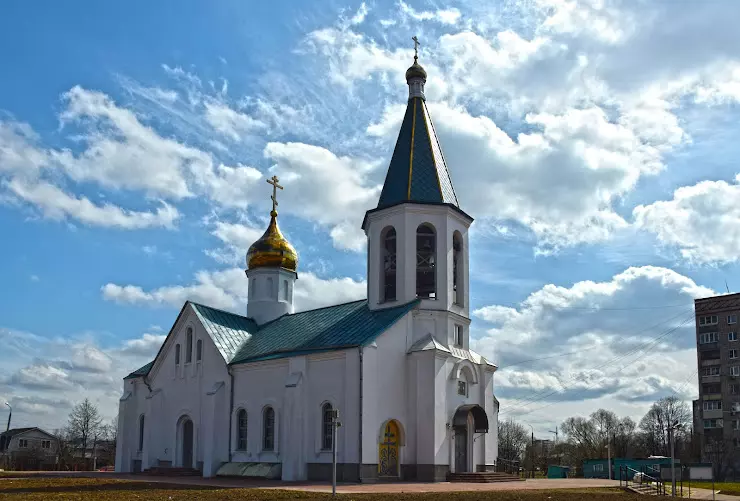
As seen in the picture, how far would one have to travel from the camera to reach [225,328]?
36.6 meters

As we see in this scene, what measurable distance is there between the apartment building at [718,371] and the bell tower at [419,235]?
136 feet

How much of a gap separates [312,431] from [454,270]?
30.4 ft

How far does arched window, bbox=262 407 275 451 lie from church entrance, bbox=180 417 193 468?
203 inches

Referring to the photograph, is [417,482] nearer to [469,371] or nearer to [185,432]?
[469,371]

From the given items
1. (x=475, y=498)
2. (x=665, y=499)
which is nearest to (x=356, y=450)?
(x=475, y=498)

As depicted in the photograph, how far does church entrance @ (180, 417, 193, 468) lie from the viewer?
3519 centimetres

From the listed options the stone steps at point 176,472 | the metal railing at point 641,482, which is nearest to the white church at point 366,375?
the stone steps at point 176,472

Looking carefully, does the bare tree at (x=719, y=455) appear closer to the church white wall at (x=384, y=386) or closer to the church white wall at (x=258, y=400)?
the church white wall at (x=384, y=386)

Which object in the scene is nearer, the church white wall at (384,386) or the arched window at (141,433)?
the church white wall at (384,386)

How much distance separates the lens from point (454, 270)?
32906mm

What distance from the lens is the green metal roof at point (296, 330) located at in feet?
98.9

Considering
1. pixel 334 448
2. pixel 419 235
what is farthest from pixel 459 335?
pixel 334 448

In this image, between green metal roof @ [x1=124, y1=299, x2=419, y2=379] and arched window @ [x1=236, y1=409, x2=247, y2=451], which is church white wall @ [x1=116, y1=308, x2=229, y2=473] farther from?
green metal roof @ [x1=124, y1=299, x2=419, y2=379]

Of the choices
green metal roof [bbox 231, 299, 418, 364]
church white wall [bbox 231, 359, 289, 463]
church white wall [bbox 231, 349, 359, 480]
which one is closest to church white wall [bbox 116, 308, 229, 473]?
church white wall [bbox 231, 359, 289, 463]
